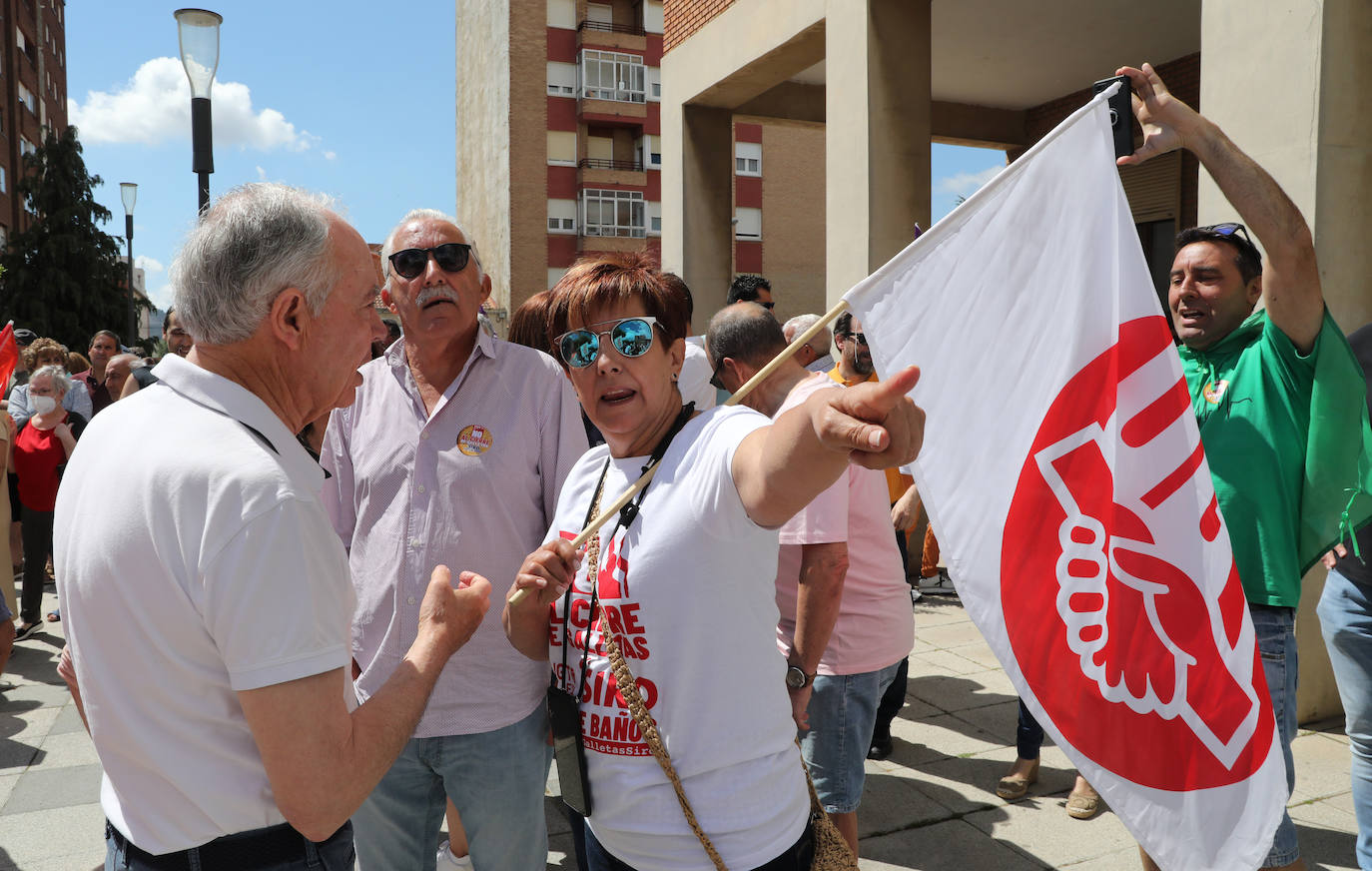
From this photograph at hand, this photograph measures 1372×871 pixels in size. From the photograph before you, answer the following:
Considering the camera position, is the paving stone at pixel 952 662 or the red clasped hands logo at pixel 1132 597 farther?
the paving stone at pixel 952 662

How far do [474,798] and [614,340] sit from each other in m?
1.25

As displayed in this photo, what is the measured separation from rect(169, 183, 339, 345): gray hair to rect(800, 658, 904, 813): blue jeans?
2.11 meters

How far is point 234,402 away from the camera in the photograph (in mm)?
1486

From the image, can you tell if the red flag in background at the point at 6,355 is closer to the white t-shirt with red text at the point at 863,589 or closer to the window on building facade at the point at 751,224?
the white t-shirt with red text at the point at 863,589

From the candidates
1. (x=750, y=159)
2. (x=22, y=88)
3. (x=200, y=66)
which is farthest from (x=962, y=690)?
(x=22, y=88)

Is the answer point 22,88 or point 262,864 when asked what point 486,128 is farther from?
point 262,864

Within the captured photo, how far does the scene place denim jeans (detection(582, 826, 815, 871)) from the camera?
5.91 ft

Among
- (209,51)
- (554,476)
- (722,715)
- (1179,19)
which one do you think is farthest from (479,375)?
(1179,19)

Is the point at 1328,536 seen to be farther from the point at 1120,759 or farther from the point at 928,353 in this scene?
the point at 928,353

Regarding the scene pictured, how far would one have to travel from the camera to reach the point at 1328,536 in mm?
2682

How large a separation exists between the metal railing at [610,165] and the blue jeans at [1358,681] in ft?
128

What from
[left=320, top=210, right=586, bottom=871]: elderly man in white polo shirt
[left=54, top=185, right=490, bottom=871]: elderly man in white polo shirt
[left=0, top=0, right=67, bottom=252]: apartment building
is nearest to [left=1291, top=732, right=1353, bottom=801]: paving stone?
[left=320, top=210, right=586, bottom=871]: elderly man in white polo shirt

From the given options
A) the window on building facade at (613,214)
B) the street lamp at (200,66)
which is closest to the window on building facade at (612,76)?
the window on building facade at (613,214)

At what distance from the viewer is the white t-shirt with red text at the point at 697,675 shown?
5.79 feet
